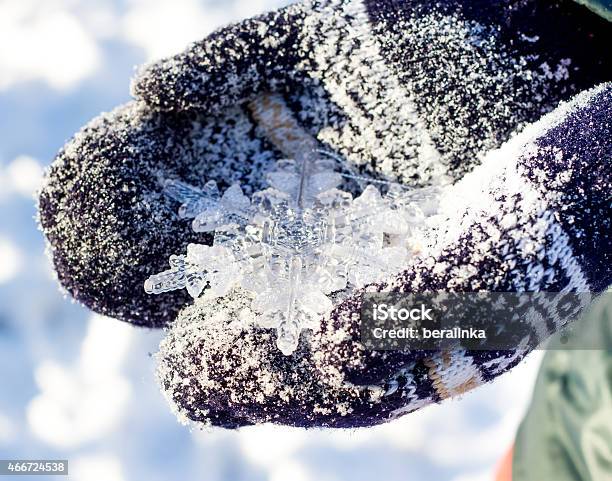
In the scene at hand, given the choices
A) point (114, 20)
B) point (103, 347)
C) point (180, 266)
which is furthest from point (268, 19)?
point (114, 20)

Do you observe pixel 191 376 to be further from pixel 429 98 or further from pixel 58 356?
pixel 58 356

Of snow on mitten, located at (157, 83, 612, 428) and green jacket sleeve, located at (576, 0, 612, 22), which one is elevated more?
green jacket sleeve, located at (576, 0, 612, 22)

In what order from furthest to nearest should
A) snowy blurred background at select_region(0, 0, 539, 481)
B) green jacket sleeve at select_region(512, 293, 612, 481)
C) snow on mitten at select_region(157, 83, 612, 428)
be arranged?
snowy blurred background at select_region(0, 0, 539, 481) < green jacket sleeve at select_region(512, 293, 612, 481) < snow on mitten at select_region(157, 83, 612, 428)

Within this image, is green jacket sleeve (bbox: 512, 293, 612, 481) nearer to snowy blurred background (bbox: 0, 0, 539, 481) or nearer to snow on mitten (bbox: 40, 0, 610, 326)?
snow on mitten (bbox: 40, 0, 610, 326)

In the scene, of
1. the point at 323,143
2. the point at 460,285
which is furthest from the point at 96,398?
the point at 460,285

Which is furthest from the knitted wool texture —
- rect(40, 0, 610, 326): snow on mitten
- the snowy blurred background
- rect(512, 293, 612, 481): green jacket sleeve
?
the snowy blurred background

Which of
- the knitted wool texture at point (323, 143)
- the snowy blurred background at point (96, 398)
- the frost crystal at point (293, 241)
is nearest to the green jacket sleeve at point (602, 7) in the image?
the knitted wool texture at point (323, 143)

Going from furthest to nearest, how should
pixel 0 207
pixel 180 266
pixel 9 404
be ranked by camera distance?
pixel 0 207, pixel 9 404, pixel 180 266
